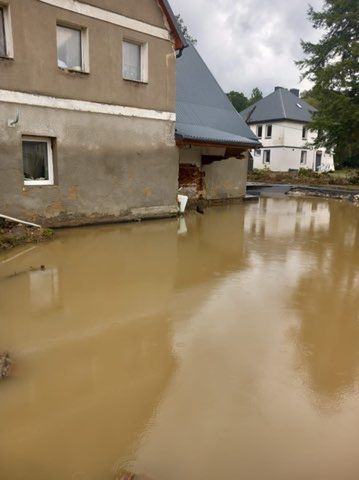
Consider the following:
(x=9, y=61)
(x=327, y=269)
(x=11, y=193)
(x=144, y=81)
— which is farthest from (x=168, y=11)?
(x=327, y=269)

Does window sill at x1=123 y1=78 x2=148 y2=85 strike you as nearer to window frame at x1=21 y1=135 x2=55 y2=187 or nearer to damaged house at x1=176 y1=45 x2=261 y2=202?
damaged house at x1=176 y1=45 x2=261 y2=202

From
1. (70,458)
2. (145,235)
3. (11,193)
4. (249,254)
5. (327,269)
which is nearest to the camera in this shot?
(70,458)

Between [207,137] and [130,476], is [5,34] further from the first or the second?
[130,476]

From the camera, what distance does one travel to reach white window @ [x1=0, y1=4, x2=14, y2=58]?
28.2ft

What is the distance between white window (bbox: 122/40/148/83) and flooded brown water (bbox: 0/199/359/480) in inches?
245

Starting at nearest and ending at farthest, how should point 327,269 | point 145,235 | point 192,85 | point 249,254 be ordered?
point 327,269 → point 249,254 → point 145,235 → point 192,85

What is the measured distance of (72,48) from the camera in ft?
32.2

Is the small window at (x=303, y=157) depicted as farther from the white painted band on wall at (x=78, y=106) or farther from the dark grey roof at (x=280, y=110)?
the white painted band on wall at (x=78, y=106)

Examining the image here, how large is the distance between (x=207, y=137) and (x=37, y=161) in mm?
6146

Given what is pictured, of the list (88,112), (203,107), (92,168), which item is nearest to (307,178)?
(203,107)

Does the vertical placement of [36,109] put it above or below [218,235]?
above

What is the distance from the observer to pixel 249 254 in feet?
26.8

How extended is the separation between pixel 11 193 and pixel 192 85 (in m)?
11.4

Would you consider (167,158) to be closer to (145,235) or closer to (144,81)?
(144,81)
